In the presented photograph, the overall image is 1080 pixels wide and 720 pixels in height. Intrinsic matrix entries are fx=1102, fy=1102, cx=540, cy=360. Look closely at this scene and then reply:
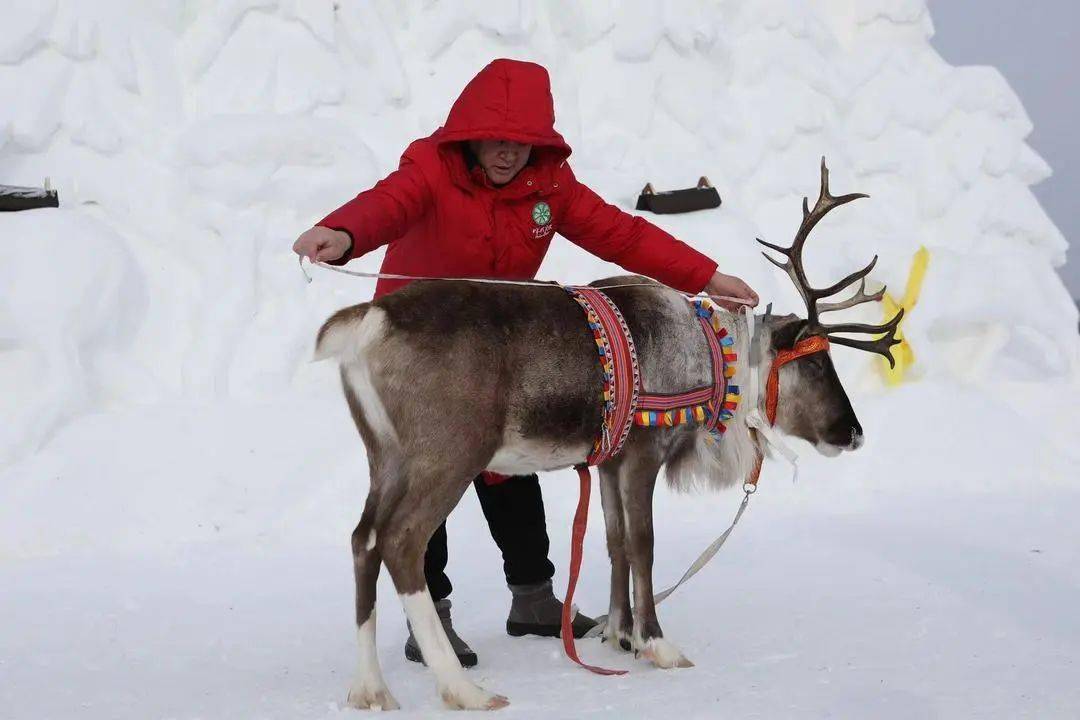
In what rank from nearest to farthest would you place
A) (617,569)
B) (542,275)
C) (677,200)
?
(617,569) < (542,275) < (677,200)

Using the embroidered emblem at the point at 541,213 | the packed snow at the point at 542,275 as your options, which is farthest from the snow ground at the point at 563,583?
the embroidered emblem at the point at 541,213

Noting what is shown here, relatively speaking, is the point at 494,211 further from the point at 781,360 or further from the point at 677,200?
the point at 677,200

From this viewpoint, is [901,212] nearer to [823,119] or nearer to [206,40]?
[823,119]

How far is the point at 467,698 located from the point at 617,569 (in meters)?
0.76

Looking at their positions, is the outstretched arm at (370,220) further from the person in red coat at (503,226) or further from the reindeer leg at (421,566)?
the reindeer leg at (421,566)

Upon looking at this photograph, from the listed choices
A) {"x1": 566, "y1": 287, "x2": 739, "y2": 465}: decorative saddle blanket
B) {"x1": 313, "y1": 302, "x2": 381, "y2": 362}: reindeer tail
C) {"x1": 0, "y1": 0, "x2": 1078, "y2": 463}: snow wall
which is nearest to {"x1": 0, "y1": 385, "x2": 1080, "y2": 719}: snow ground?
{"x1": 0, "y1": 0, "x2": 1078, "y2": 463}: snow wall

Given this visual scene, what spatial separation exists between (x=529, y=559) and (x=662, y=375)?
767 millimetres

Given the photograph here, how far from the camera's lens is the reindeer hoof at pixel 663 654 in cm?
302

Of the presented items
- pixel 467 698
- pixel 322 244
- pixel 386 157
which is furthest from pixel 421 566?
pixel 386 157

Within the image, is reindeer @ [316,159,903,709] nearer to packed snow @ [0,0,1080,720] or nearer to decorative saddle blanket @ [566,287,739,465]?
decorative saddle blanket @ [566,287,739,465]

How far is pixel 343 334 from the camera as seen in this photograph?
8.86ft

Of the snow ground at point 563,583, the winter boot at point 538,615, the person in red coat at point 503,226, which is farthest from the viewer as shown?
the winter boot at point 538,615

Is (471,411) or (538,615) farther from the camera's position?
(538,615)

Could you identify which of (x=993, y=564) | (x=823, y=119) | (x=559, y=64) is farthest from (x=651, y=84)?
(x=993, y=564)
